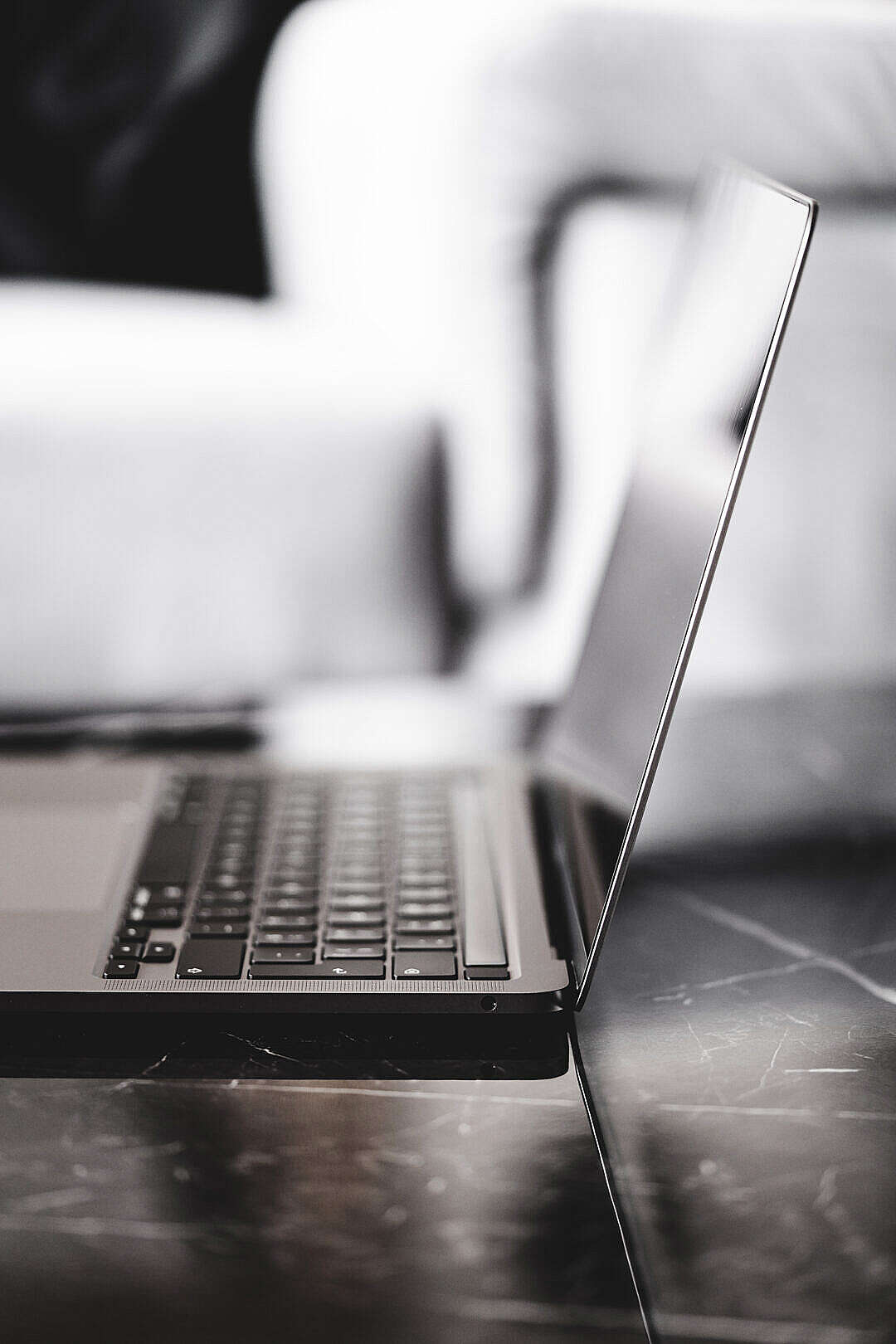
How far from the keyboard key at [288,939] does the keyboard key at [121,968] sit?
A: 51mm

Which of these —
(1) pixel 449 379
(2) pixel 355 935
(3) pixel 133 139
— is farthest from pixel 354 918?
(3) pixel 133 139

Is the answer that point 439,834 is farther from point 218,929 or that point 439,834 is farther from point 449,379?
point 449,379

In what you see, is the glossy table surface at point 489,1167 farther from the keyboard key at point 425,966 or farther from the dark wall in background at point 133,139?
the dark wall in background at point 133,139

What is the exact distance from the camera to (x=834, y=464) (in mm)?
954

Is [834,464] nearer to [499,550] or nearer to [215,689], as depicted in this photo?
[499,550]

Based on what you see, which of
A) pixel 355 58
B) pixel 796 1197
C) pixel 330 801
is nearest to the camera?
pixel 796 1197

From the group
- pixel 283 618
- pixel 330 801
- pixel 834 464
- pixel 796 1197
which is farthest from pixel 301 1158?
pixel 834 464

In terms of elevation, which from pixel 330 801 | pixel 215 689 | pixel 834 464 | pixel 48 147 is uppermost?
pixel 48 147

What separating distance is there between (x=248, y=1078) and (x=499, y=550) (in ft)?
1.89

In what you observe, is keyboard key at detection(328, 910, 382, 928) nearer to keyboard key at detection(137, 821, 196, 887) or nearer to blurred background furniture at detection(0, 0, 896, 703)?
keyboard key at detection(137, 821, 196, 887)

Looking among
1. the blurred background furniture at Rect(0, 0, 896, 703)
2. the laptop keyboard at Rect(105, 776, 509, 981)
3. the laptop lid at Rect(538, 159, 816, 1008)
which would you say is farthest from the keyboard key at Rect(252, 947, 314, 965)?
the blurred background furniture at Rect(0, 0, 896, 703)

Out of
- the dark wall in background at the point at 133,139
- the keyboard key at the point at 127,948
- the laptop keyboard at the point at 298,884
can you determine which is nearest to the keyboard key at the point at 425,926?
the laptop keyboard at the point at 298,884

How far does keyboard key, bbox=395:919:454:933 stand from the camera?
0.52 metres

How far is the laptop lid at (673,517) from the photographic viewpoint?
0.49 metres
